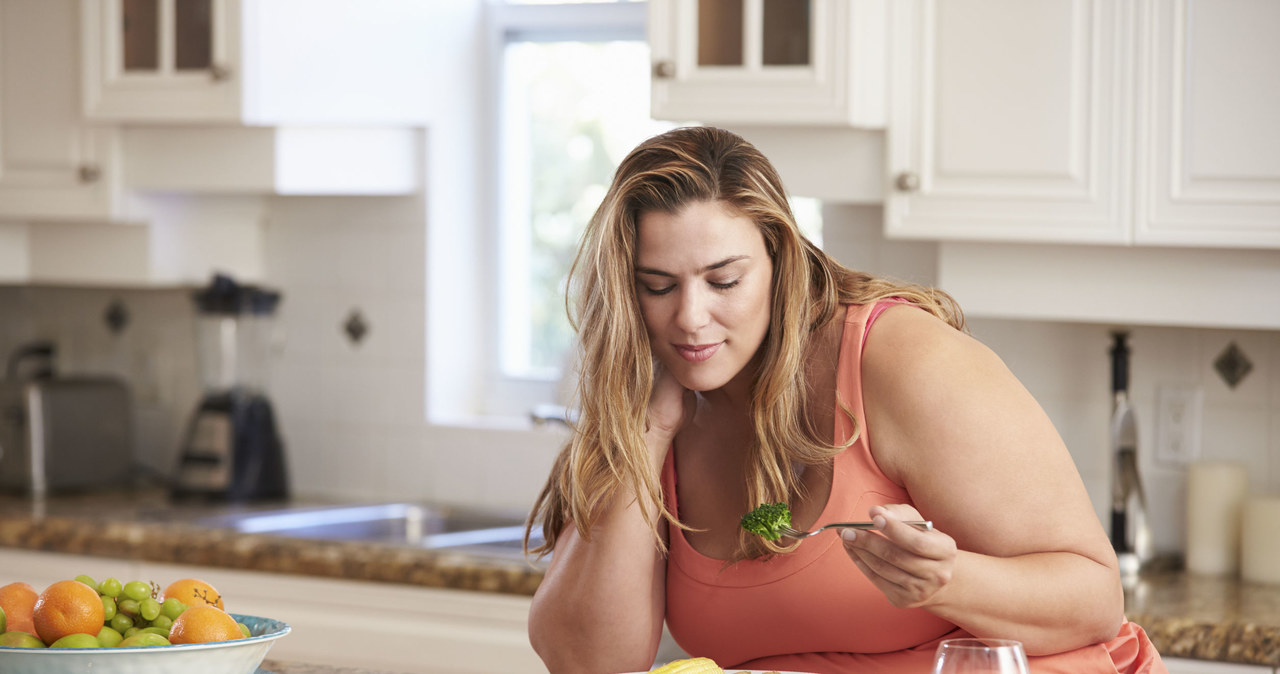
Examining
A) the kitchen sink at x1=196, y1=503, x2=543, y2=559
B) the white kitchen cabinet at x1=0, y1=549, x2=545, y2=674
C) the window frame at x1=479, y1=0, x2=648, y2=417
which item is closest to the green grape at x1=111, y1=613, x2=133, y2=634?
the white kitchen cabinet at x1=0, y1=549, x2=545, y2=674

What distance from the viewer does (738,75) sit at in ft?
7.57

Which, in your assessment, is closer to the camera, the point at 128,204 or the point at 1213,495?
the point at 1213,495

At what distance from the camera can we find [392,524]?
9.70 ft

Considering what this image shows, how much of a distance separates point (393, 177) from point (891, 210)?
1.18 m

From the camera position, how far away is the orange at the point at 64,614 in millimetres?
1015

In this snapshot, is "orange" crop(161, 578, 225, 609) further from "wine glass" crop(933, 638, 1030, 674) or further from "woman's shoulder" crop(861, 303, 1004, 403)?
"woman's shoulder" crop(861, 303, 1004, 403)

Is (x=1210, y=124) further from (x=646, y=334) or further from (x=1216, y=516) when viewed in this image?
(x=646, y=334)

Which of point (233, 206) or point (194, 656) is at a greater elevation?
point (233, 206)

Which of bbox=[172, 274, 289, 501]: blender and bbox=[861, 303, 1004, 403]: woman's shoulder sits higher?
bbox=[861, 303, 1004, 403]: woman's shoulder

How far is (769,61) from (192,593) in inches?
59.2

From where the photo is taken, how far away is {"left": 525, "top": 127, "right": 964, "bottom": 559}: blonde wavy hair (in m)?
1.42

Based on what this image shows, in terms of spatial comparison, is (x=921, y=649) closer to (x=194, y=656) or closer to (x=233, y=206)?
(x=194, y=656)

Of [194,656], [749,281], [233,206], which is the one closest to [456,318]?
[233,206]

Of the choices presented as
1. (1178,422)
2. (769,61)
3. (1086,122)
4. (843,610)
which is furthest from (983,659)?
(1178,422)
